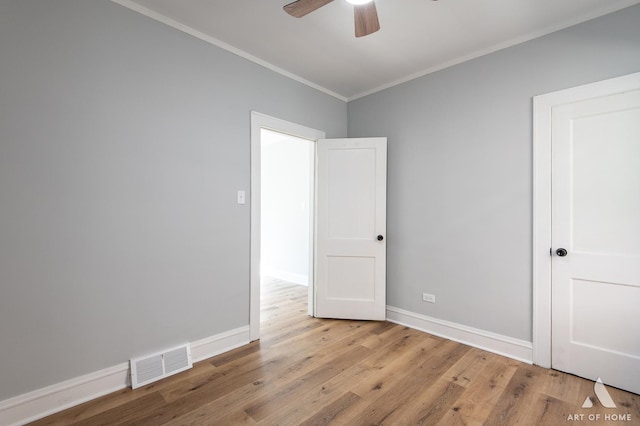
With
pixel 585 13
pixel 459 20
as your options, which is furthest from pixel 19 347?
pixel 585 13

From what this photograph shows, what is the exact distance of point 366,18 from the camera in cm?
178

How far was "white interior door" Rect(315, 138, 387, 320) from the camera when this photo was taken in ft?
11.0

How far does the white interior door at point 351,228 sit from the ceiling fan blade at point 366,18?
154 centimetres

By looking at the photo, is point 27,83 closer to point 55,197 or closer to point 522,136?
point 55,197

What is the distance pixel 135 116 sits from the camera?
214 centimetres

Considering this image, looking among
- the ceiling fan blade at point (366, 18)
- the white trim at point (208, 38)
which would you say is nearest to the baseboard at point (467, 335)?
the ceiling fan blade at point (366, 18)

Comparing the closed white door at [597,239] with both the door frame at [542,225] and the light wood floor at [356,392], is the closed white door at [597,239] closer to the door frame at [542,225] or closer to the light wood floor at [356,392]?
the door frame at [542,225]

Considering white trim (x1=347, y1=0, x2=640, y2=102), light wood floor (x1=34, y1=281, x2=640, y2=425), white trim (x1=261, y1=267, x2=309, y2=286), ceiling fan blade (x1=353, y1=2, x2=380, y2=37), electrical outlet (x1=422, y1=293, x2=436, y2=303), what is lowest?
light wood floor (x1=34, y1=281, x2=640, y2=425)

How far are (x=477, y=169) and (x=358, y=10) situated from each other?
1.80 metres

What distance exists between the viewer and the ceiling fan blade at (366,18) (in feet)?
5.62

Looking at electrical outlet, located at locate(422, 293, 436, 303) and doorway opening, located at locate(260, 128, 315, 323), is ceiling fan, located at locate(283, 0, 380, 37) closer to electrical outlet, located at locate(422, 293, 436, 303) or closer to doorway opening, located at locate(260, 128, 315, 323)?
electrical outlet, located at locate(422, 293, 436, 303)

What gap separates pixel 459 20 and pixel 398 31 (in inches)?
18.3

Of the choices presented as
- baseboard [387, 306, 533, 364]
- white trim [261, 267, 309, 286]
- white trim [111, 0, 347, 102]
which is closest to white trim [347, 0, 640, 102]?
white trim [111, 0, 347, 102]

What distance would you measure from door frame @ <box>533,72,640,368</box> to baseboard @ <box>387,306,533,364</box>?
0.11 meters
